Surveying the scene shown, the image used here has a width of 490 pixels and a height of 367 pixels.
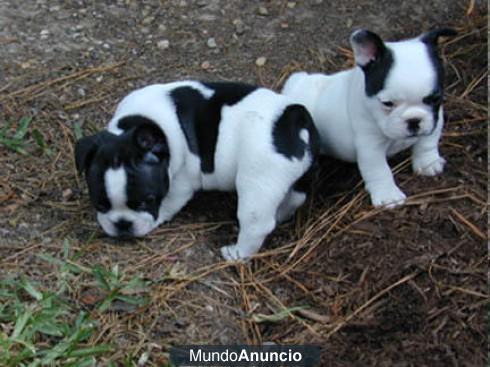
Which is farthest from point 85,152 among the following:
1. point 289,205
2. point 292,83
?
point 292,83

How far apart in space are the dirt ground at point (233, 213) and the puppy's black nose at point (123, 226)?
0.45 feet

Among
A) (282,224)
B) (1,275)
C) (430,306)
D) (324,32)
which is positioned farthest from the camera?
(324,32)

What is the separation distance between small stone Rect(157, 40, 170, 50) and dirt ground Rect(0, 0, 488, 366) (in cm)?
1

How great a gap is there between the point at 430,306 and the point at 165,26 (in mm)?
3453

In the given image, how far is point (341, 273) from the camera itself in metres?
5.57

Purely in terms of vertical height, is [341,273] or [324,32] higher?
[324,32]

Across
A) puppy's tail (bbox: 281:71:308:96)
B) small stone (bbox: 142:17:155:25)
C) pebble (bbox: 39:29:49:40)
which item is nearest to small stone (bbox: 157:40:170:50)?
small stone (bbox: 142:17:155:25)

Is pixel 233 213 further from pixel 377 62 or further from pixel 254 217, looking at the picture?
pixel 377 62

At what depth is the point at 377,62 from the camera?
552cm

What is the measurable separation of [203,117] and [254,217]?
73 cm

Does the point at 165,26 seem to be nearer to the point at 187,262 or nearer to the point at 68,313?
the point at 187,262

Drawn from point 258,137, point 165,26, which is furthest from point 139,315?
point 165,26

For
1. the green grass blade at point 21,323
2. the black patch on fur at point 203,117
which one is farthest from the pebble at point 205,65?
the green grass blade at point 21,323

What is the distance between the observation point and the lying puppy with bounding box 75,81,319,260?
5582 millimetres
